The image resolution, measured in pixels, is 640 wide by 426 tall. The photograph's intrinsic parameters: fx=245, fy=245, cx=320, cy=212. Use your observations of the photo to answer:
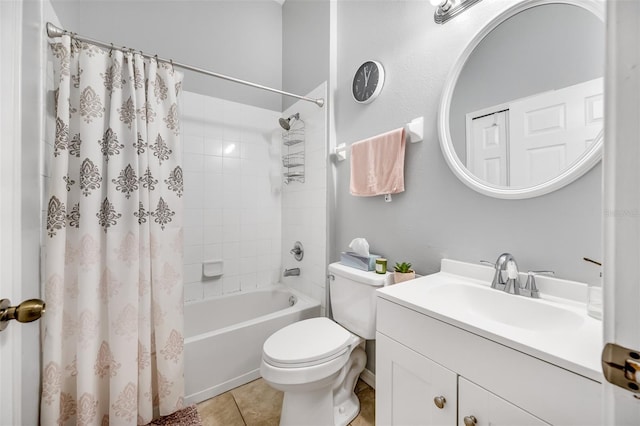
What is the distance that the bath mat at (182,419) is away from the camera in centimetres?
124

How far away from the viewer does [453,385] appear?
706mm

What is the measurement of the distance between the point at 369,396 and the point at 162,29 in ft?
9.50

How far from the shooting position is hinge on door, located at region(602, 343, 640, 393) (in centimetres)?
28

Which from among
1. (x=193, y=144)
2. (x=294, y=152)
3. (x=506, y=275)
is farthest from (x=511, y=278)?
(x=193, y=144)

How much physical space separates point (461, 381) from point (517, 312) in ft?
1.09

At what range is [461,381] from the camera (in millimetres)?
Answer: 689

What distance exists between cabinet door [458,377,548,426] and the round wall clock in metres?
1.42

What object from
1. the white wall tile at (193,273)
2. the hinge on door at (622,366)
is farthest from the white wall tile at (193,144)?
the hinge on door at (622,366)

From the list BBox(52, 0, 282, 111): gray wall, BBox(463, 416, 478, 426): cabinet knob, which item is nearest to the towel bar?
BBox(463, 416, 478, 426): cabinet knob

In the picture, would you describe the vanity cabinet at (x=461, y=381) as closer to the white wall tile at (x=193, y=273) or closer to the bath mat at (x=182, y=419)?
the bath mat at (x=182, y=419)

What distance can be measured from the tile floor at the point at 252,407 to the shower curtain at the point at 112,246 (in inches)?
7.4

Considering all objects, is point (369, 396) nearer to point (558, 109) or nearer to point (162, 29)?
point (558, 109)

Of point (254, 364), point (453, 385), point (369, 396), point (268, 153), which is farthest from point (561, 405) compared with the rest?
point (268, 153)

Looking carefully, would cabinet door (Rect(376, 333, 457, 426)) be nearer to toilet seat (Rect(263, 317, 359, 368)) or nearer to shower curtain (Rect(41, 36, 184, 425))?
toilet seat (Rect(263, 317, 359, 368))
